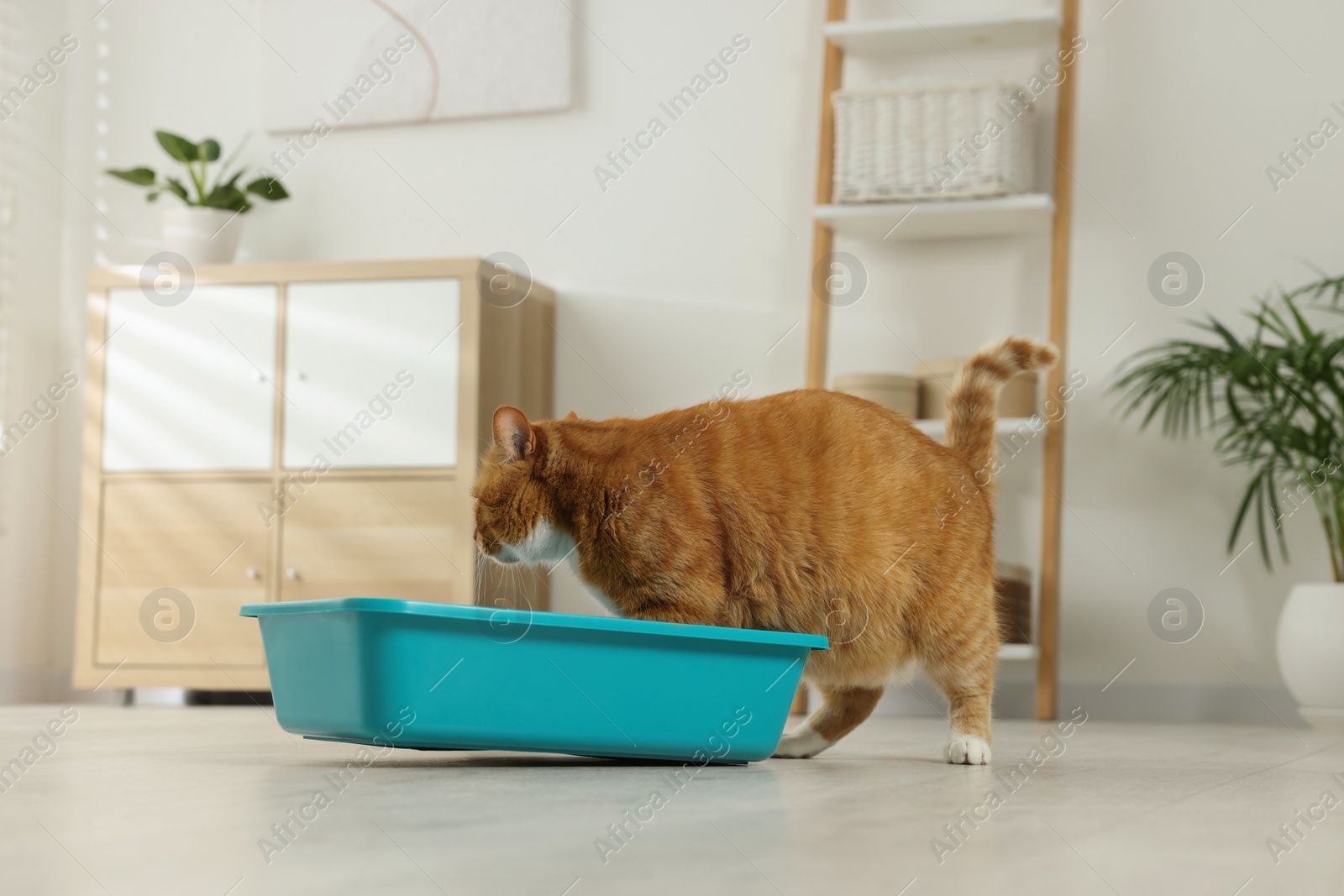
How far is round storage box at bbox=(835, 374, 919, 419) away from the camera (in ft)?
9.59

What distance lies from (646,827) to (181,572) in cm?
245

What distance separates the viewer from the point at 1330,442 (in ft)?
8.92

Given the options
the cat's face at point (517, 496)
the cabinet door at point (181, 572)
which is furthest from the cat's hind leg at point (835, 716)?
the cabinet door at point (181, 572)

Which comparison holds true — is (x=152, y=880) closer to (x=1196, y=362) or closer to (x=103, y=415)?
(x=1196, y=362)

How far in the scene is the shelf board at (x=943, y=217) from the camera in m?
2.94

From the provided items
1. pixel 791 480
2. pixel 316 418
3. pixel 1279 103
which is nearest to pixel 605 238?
pixel 316 418

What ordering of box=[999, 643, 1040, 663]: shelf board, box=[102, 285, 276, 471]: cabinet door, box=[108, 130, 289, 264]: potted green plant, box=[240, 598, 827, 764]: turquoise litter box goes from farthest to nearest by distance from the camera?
1. box=[108, 130, 289, 264]: potted green plant
2. box=[102, 285, 276, 471]: cabinet door
3. box=[999, 643, 1040, 663]: shelf board
4. box=[240, 598, 827, 764]: turquoise litter box

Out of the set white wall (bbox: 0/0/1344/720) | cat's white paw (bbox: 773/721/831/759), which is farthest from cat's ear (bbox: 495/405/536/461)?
white wall (bbox: 0/0/1344/720)

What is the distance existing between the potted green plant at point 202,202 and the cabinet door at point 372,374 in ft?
1.24

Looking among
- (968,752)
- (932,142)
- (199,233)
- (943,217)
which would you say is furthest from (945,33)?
(968,752)

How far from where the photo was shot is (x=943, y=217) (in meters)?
3.02

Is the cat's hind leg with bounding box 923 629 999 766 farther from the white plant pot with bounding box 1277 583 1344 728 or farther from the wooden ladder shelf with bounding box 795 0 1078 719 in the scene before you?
the white plant pot with bounding box 1277 583 1344 728

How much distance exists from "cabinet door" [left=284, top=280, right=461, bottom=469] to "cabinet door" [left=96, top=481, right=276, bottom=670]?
220 mm

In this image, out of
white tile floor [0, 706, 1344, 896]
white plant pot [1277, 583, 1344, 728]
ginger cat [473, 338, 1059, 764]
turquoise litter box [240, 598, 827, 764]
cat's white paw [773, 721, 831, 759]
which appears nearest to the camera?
white tile floor [0, 706, 1344, 896]
